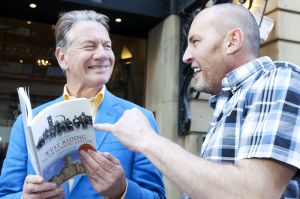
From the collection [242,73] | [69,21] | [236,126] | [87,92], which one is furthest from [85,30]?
[236,126]

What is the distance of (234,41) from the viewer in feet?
5.97

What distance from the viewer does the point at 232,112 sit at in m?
1.61

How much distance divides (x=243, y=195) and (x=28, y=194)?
1.07m

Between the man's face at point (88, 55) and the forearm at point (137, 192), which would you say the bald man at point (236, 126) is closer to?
the forearm at point (137, 192)

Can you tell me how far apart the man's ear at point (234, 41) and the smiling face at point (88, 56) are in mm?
903

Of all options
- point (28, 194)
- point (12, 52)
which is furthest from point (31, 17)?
point (28, 194)

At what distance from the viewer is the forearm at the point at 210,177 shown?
4.50 feet

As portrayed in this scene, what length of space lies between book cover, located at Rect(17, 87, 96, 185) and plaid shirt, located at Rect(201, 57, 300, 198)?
566 mm

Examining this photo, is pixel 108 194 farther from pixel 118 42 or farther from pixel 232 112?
pixel 118 42

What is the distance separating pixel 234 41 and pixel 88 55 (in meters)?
1.00

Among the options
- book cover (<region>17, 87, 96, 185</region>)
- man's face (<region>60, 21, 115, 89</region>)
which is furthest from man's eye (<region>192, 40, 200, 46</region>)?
man's face (<region>60, 21, 115, 89</region>)

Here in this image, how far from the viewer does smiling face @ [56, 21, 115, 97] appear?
8.16 ft

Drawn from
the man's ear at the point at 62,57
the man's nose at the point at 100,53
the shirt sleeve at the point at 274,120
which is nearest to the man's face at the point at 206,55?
the shirt sleeve at the point at 274,120

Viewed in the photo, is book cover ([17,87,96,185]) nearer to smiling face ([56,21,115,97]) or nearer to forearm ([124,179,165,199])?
forearm ([124,179,165,199])
